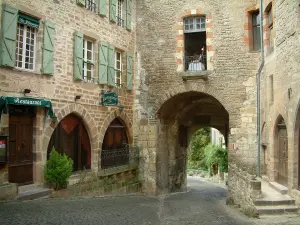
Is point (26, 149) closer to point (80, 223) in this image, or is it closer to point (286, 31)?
point (80, 223)

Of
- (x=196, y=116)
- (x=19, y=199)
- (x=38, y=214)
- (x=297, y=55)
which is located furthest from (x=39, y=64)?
(x=196, y=116)

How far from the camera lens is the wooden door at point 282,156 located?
380 inches

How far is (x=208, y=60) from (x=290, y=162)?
5.34m

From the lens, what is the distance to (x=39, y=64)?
30.1ft

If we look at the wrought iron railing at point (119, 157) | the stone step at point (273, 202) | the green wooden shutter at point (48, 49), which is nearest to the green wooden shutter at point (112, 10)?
the green wooden shutter at point (48, 49)

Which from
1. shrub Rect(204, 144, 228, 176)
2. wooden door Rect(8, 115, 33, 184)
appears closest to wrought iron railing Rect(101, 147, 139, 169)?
wooden door Rect(8, 115, 33, 184)

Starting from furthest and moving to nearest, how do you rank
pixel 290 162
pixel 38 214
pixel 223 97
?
pixel 223 97
pixel 290 162
pixel 38 214

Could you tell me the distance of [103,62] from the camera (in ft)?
37.6

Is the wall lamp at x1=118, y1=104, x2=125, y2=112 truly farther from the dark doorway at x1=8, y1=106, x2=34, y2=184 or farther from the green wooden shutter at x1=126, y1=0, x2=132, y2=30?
the dark doorway at x1=8, y1=106, x2=34, y2=184

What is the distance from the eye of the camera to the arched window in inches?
468

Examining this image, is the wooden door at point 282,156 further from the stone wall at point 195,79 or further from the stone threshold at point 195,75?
the stone threshold at point 195,75

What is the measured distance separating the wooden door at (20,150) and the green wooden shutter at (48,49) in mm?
1368

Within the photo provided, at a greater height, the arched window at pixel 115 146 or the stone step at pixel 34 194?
the arched window at pixel 115 146

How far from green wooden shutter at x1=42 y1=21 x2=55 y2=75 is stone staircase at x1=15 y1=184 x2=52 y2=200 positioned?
9.82 ft
